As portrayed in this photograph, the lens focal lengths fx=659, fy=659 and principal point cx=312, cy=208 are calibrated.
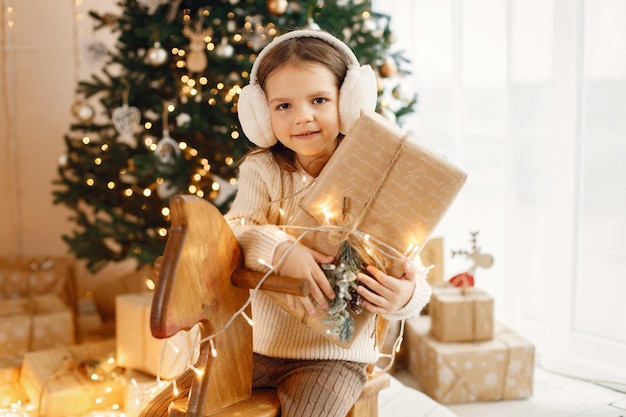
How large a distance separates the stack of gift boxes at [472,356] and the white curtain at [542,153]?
1.05 ft

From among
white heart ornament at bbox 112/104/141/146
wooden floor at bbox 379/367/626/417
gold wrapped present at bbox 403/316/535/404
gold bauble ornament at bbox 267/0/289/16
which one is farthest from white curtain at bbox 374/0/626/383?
white heart ornament at bbox 112/104/141/146

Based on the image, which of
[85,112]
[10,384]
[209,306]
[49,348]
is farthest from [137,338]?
[209,306]

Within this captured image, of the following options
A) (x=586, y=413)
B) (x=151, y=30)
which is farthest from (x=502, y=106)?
(x=151, y=30)

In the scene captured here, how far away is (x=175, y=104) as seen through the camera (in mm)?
2559

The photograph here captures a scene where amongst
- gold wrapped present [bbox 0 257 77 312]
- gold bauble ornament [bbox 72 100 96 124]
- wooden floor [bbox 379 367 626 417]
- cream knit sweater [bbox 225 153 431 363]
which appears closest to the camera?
cream knit sweater [bbox 225 153 431 363]

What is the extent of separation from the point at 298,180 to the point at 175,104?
50.6 inches

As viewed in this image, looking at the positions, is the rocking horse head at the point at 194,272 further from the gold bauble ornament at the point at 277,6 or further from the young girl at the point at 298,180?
the gold bauble ornament at the point at 277,6

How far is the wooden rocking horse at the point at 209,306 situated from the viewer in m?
1.07

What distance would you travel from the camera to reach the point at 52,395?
227 centimetres

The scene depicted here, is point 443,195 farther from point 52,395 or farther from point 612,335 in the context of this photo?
point 52,395

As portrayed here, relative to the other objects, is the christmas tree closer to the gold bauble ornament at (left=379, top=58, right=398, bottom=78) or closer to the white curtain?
the gold bauble ornament at (left=379, top=58, right=398, bottom=78)

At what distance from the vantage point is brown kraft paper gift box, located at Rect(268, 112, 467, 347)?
45.8 inches

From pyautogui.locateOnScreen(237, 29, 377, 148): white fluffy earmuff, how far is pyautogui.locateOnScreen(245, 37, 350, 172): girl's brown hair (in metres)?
0.01

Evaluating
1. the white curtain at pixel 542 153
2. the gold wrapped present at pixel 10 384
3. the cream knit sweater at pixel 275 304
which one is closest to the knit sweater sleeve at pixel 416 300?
the cream knit sweater at pixel 275 304
